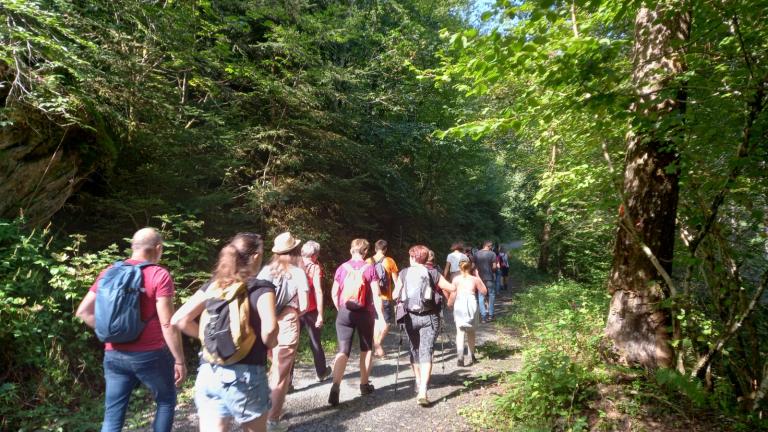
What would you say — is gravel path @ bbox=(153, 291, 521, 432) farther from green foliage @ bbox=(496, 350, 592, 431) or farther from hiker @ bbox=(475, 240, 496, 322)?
hiker @ bbox=(475, 240, 496, 322)

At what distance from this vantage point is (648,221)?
4227 millimetres

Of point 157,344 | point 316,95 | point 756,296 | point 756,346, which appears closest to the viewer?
point 157,344

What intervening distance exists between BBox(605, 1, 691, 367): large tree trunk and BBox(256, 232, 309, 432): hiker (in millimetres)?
3628

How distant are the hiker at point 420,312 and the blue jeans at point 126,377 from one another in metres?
2.80

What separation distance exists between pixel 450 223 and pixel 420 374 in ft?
45.0

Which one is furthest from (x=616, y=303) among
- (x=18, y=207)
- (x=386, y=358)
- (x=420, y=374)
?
(x=18, y=207)

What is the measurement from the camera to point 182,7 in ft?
23.9

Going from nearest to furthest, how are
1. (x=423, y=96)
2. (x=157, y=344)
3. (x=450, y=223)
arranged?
(x=157, y=344)
(x=423, y=96)
(x=450, y=223)

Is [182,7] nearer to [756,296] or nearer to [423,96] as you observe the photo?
[756,296]

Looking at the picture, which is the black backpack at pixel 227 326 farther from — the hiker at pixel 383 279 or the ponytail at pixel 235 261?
the hiker at pixel 383 279

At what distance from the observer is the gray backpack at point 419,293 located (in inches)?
191

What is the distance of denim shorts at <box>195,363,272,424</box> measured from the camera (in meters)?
2.57

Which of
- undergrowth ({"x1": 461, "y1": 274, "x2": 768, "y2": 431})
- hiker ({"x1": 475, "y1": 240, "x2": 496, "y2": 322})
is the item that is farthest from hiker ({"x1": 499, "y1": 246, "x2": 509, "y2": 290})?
undergrowth ({"x1": 461, "y1": 274, "x2": 768, "y2": 431})


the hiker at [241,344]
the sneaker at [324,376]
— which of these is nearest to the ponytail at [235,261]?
the hiker at [241,344]
